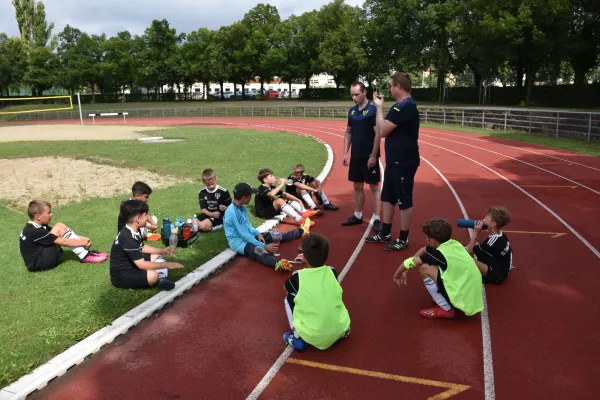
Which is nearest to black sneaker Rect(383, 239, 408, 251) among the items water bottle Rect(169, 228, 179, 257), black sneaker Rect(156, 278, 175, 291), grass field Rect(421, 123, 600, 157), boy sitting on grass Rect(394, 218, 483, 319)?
boy sitting on grass Rect(394, 218, 483, 319)

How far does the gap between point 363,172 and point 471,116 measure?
22.8 m

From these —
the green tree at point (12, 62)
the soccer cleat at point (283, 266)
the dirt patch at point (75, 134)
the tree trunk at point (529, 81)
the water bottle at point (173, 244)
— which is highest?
the green tree at point (12, 62)

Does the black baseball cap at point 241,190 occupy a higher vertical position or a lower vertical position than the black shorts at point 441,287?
higher

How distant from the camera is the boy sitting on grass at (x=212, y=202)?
774 centimetres

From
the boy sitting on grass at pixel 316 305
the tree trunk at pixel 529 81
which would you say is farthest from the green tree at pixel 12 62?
the boy sitting on grass at pixel 316 305

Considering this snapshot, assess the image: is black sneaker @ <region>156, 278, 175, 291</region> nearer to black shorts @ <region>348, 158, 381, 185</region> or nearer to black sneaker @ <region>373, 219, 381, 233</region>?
black sneaker @ <region>373, 219, 381, 233</region>

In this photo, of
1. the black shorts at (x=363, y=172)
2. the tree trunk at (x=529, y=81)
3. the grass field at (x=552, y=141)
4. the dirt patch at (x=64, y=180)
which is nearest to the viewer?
the black shorts at (x=363, y=172)

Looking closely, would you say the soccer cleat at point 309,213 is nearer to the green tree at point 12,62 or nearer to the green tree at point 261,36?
the green tree at point 261,36

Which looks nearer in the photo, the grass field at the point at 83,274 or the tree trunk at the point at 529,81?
the grass field at the point at 83,274

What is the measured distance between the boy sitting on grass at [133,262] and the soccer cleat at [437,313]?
2723mm

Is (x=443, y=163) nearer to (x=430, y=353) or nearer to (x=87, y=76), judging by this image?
(x=430, y=353)

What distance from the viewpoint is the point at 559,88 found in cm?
3972

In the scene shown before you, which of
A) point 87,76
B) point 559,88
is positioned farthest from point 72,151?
point 87,76

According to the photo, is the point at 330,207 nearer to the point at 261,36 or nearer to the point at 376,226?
the point at 376,226
